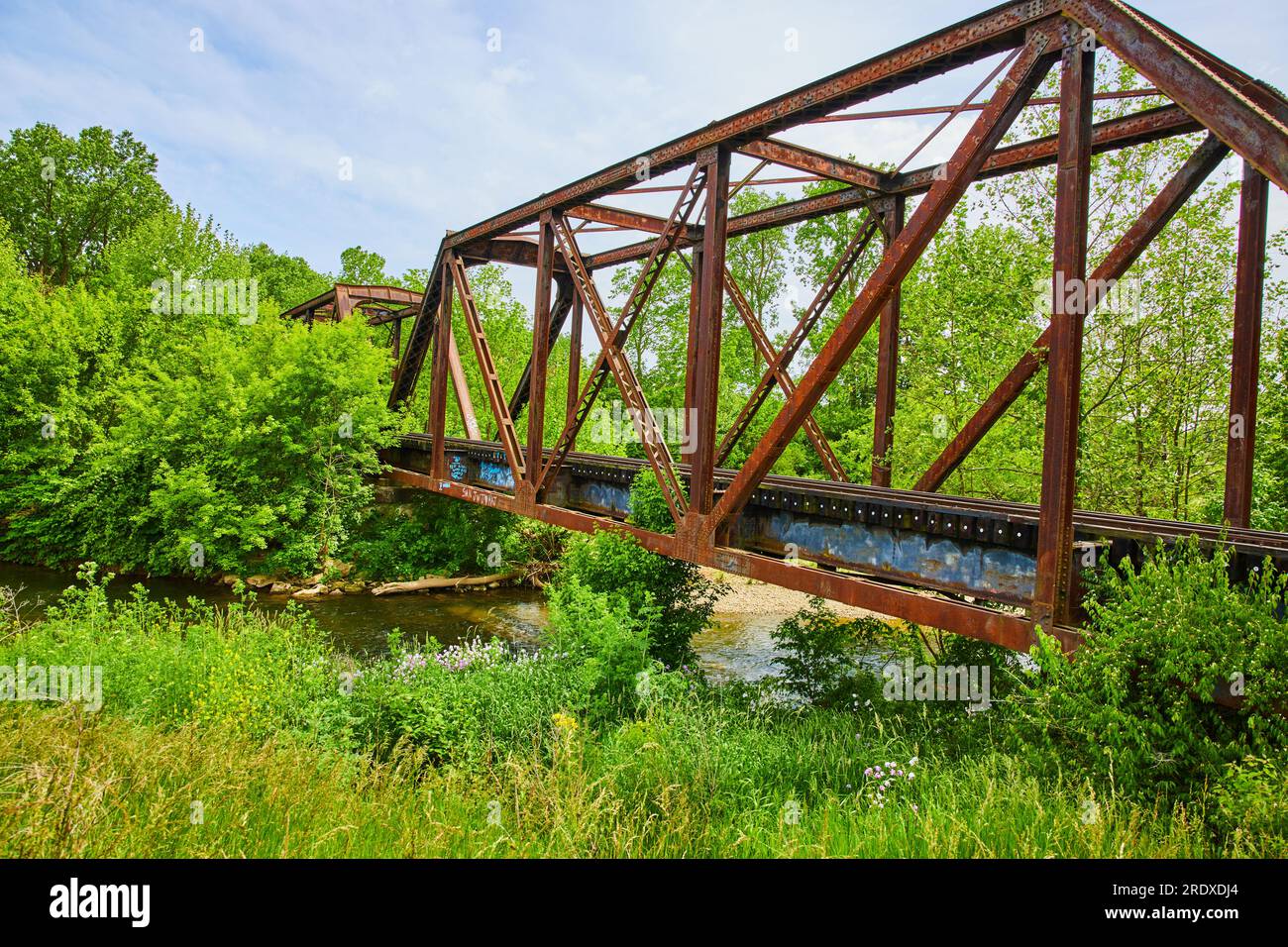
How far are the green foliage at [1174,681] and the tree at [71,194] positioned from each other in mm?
44031

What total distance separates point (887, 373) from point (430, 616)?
38.5ft

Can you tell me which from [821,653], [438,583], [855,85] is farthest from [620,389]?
[438,583]

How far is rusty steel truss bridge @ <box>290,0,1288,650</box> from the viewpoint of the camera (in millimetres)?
4691

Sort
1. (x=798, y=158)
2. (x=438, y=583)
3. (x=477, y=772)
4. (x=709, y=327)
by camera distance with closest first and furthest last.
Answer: (x=477, y=772)
(x=709, y=327)
(x=798, y=158)
(x=438, y=583)

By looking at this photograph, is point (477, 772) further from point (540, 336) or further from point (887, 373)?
point (887, 373)

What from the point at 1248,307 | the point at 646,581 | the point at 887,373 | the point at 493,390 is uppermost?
the point at 1248,307

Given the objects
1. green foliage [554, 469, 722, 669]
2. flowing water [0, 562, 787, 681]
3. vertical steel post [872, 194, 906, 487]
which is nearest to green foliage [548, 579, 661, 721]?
green foliage [554, 469, 722, 669]

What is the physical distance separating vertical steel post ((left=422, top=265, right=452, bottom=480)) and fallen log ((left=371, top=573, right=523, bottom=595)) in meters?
4.83

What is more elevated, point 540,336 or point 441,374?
point 540,336

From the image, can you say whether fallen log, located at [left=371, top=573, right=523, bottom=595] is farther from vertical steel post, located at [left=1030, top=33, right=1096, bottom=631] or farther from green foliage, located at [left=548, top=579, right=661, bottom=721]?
vertical steel post, located at [left=1030, top=33, right=1096, bottom=631]

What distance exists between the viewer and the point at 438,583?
19.7 metres
